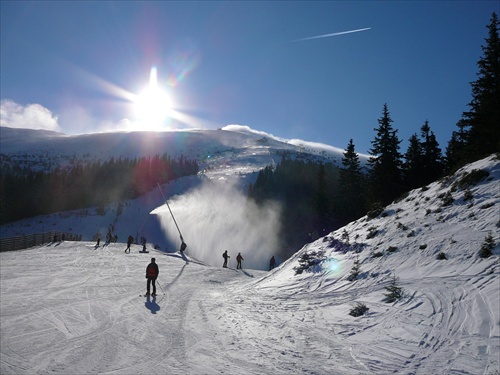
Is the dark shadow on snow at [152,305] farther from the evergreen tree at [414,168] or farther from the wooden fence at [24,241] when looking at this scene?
the wooden fence at [24,241]

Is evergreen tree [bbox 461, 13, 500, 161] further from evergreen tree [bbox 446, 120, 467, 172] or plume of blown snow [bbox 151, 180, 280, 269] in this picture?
plume of blown snow [bbox 151, 180, 280, 269]

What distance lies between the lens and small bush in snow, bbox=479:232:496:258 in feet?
28.4

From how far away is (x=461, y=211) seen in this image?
12141 mm

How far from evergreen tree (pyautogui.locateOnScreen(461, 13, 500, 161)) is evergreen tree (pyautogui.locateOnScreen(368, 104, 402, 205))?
8.62 m

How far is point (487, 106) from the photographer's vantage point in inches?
842

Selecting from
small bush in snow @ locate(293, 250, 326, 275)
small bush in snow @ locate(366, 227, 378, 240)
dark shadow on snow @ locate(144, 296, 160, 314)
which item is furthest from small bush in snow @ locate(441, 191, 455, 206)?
dark shadow on snow @ locate(144, 296, 160, 314)

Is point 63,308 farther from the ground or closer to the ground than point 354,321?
closer to the ground

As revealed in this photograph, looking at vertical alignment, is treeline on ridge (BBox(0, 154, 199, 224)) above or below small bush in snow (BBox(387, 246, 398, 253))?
above

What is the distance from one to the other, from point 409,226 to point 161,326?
10.3m

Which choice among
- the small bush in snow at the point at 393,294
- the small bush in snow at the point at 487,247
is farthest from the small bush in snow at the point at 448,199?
the small bush in snow at the point at 393,294

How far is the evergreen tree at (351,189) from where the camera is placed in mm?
48438

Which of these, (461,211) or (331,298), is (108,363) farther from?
(461,211)

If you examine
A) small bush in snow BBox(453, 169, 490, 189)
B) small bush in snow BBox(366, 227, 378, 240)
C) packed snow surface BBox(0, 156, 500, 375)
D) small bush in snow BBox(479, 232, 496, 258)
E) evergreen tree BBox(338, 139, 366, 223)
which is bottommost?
packed snow surface BBox(0, 156, 500, 375)

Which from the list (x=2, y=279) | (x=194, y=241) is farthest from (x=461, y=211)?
(x=194, y=241)
